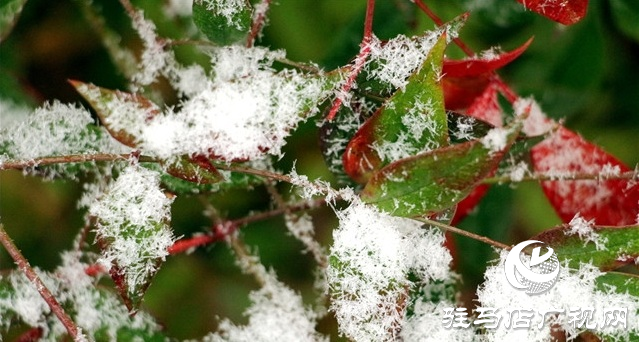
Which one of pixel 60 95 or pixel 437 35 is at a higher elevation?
pixel 60 95

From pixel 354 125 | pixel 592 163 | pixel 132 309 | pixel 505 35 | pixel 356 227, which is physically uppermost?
pixel 505 35

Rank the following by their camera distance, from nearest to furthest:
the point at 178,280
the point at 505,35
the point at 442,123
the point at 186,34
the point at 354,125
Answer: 1. the point at 442,123
2. the point at 354,125
3. the point at 186,34
4. the point at 505,35
5. the point at 178,280

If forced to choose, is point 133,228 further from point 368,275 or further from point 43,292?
point 368,275

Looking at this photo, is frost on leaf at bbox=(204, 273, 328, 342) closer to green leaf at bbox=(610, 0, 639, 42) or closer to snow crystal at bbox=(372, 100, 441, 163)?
snow crystal at bbox=(372, 100, 441, 163)

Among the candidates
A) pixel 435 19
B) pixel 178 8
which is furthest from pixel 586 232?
pixel 178 8

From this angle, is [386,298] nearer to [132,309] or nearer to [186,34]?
[132,309]

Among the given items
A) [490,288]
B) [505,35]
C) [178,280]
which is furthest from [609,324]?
[178,280]
